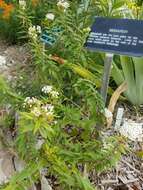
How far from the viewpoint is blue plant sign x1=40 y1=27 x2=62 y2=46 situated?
3.60 meters

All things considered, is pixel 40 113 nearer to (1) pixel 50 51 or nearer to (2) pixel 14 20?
(1) pixel 50 51

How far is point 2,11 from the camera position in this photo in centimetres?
454

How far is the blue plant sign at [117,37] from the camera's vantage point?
2.71 metres

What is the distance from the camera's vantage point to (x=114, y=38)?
2.76m

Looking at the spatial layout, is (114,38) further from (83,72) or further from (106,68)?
(83,72)

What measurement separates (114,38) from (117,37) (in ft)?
0.06

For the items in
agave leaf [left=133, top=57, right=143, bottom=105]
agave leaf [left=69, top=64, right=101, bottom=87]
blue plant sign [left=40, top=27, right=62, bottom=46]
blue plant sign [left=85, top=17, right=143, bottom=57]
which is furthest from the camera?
blue plant sign [left=40, top=27, right=62, bottom=46]

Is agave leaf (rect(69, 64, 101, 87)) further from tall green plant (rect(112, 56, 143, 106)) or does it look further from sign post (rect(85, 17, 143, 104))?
sign post (rect(85, 17, 143, 104))

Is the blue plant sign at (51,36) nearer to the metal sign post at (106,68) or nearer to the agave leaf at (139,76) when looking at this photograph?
the agave leaf at (139,76)

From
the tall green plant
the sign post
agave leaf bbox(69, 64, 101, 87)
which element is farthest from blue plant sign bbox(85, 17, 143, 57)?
the tall green plant

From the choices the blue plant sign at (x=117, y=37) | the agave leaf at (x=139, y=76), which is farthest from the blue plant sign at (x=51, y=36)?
the blue plant sign at (x=117, y=37)

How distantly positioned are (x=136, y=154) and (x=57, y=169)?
2.89 feet

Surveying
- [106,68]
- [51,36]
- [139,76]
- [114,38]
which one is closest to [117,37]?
[114,38]

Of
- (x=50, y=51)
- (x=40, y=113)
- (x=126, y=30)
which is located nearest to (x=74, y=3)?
(x=50, y=51)
